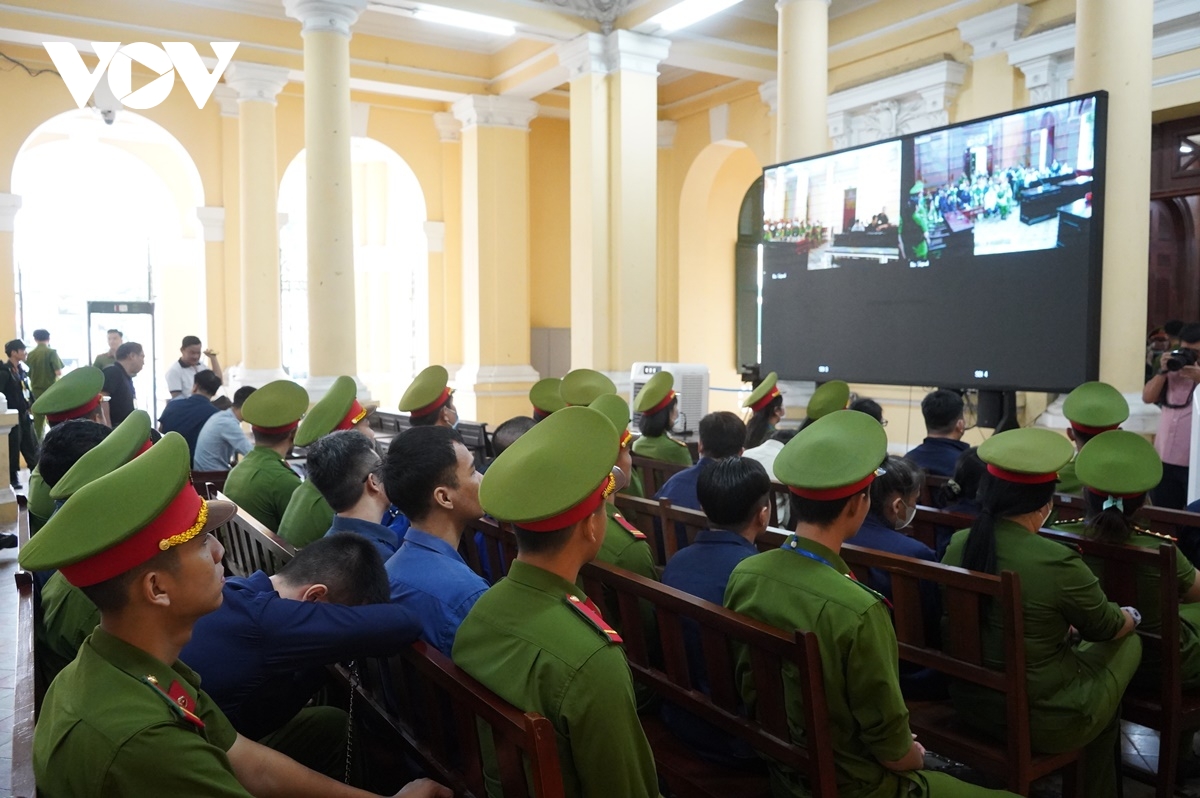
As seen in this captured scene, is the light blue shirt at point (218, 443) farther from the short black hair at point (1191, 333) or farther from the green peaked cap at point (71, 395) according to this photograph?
the short black hair at point (1191, 333)

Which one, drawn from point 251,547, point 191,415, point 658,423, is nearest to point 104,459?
point 251,547

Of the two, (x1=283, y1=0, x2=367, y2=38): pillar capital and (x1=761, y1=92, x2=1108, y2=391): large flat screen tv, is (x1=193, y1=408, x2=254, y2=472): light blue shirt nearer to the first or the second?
(x1=283, y1=0, x2=367, y2=38): pillar capital

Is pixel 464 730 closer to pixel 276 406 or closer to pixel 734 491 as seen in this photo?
pixel 734 491

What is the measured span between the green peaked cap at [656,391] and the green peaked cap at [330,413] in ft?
5.18

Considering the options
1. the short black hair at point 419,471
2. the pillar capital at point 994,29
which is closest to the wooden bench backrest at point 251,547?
the short black hair at point 419,471

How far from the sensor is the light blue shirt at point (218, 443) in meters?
5.41

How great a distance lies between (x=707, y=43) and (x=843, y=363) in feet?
14.0

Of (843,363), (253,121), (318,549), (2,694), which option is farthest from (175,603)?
(253,121)

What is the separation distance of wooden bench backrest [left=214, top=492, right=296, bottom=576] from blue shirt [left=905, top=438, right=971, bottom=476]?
8.87ft

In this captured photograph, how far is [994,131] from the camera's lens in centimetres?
564

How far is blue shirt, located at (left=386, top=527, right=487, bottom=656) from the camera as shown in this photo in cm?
199

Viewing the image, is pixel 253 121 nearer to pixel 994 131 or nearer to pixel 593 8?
pixel 593 8

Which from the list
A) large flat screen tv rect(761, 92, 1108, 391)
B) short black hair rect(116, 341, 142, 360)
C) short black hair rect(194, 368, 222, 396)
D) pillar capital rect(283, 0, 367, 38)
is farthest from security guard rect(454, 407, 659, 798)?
pillar capital rect(283, 0, 367, 38)

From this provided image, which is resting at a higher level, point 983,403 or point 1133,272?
point 1133,272
